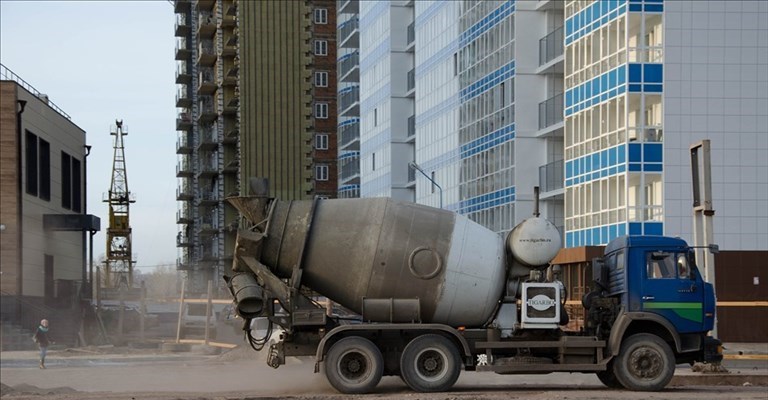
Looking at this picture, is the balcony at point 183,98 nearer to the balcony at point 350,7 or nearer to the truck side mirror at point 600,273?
the balcony at point 350,7

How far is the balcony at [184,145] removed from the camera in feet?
444

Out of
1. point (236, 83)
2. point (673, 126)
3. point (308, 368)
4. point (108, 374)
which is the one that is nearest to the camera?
point (308, 368)

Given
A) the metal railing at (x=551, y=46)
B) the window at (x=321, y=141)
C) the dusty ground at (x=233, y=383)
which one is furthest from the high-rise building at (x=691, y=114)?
the window at (x=321, y=141)

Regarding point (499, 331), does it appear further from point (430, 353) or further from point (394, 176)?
point (394, 176)

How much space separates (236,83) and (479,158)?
151ft

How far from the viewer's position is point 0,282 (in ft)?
193

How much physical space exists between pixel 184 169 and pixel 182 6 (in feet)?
56.8

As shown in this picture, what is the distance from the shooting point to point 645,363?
24.9 metres

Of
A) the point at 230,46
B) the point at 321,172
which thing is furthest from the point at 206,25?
the point at 321,172

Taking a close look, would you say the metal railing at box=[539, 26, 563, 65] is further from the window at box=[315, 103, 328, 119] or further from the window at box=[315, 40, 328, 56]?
the window at box=[315, 40, 328, 56]

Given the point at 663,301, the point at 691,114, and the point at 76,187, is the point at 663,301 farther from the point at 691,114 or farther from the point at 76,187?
the point at 76,187

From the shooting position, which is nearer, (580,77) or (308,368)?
(308,368)

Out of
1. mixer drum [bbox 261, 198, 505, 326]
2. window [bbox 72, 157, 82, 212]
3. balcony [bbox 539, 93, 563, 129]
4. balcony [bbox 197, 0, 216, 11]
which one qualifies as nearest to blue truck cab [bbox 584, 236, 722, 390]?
mixer drum [bbox 261, 198, 505, 326]

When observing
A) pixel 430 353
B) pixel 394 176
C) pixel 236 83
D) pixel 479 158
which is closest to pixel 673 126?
pixel 479 158
